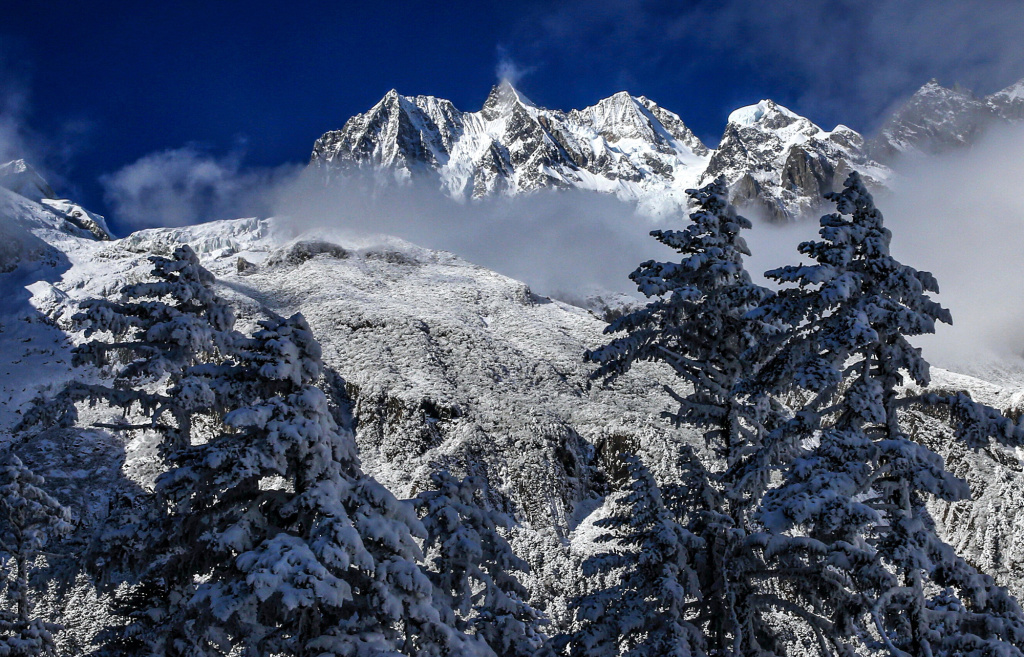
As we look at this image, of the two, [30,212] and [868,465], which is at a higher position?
[30,212]

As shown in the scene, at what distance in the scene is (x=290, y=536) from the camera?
784 centimetres

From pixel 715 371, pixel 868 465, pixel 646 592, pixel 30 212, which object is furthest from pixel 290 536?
pixel 30 212

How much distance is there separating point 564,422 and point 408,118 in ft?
560

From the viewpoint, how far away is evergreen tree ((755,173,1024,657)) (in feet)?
26.9

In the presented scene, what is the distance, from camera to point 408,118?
186m

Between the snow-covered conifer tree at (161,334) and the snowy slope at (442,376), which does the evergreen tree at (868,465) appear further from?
the snowy slope at (442,376)

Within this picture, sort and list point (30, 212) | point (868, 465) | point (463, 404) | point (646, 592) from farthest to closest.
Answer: point (30, 212) < point (463, 404) < point (646, 592) < point (868, 465)

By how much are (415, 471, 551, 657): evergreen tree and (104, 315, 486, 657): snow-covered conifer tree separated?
2.36 m

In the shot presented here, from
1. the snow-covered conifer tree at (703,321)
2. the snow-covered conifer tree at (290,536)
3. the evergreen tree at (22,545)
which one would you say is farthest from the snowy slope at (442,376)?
the snow-covered conifer tree at (290,536)

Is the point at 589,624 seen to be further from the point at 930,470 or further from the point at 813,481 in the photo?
the point at 930,470

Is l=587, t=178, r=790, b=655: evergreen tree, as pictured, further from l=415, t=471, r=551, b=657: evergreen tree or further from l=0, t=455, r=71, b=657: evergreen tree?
l=0, t=455, r=71, b=657: evergreen tree

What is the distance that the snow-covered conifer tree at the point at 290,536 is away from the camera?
7.57m

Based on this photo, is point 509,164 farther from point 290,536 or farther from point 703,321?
point 290,536

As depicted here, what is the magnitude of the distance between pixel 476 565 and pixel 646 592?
2902mm
